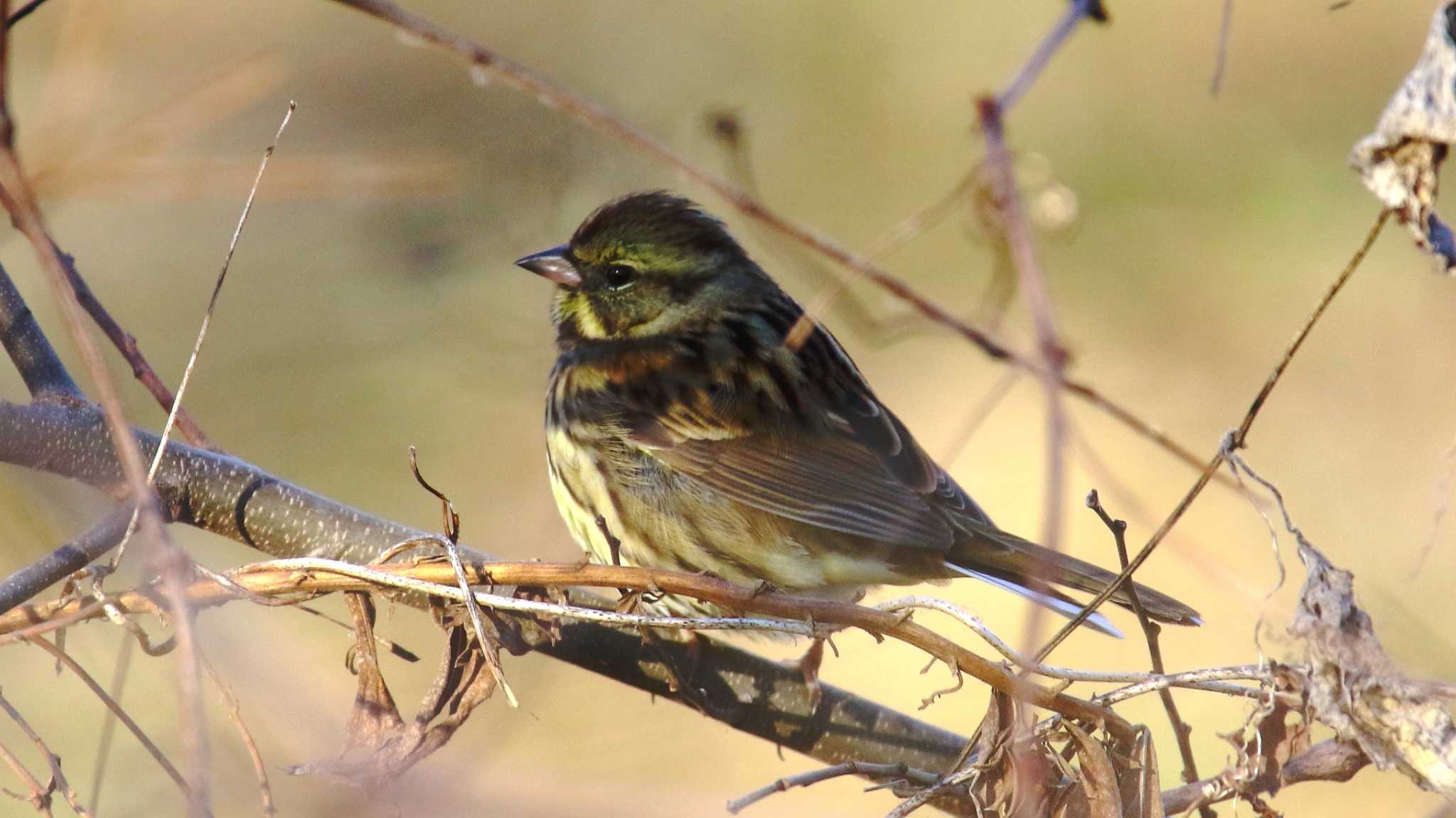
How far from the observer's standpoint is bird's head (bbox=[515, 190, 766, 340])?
4109mm

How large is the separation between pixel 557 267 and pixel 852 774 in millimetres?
2205

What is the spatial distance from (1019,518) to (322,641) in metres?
3.33

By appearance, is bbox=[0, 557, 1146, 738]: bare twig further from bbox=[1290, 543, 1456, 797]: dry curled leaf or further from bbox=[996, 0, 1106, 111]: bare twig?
bbox=[996, 0, 1106, 111]: bare twig

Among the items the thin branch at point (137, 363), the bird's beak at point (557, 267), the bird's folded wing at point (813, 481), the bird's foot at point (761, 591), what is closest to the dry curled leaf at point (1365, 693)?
the bird's foot at point (761, 591)

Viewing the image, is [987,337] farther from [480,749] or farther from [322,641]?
[322,641]

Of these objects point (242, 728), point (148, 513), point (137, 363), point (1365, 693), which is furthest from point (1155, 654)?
point (137, 363)

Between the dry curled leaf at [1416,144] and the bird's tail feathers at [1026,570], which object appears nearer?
the dry curled leaf at [1416,144]

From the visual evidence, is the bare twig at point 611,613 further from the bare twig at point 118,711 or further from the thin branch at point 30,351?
the thin branch at point 30,351

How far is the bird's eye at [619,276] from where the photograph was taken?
13.5 feet

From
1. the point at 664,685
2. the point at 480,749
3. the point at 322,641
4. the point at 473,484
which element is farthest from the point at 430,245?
the point at 480,749

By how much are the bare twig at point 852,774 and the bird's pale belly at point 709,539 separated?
125cm

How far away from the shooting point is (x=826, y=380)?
398 centimetres

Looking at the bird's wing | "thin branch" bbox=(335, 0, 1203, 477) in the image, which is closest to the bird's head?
the bird's wing

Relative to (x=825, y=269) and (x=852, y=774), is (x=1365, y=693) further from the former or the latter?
(x=825, y=269)
